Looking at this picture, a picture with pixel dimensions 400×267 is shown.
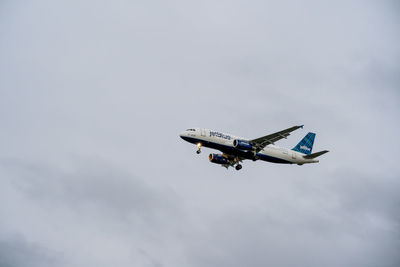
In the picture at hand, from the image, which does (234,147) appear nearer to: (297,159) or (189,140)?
(189,140)

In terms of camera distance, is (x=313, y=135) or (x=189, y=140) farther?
(x=313, y=135)

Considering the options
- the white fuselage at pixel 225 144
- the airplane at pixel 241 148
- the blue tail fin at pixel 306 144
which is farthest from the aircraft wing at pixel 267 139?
the blue tail fin at pixel 306 144

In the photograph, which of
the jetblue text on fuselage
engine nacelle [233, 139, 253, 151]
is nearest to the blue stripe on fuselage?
engine nacelle [233, 139, 253, 151]

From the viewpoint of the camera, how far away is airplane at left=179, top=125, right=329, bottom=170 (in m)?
78.6

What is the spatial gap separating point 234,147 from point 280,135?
→ 8089 mm

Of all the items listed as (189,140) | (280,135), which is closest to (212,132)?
(189,140)

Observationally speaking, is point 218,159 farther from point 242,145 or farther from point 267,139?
point 267,139

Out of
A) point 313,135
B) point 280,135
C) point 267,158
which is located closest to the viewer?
point 280,135

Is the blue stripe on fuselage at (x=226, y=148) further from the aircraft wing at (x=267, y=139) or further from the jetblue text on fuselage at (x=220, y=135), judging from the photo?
the aircraft wing at (x=267, y=139)

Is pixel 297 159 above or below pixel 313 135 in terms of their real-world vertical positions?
below

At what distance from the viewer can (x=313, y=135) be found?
95188 millimetres

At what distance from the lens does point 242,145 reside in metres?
79.6

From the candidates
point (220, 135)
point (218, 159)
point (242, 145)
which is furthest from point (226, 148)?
point (218, 159)

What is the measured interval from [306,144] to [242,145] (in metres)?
19.1
